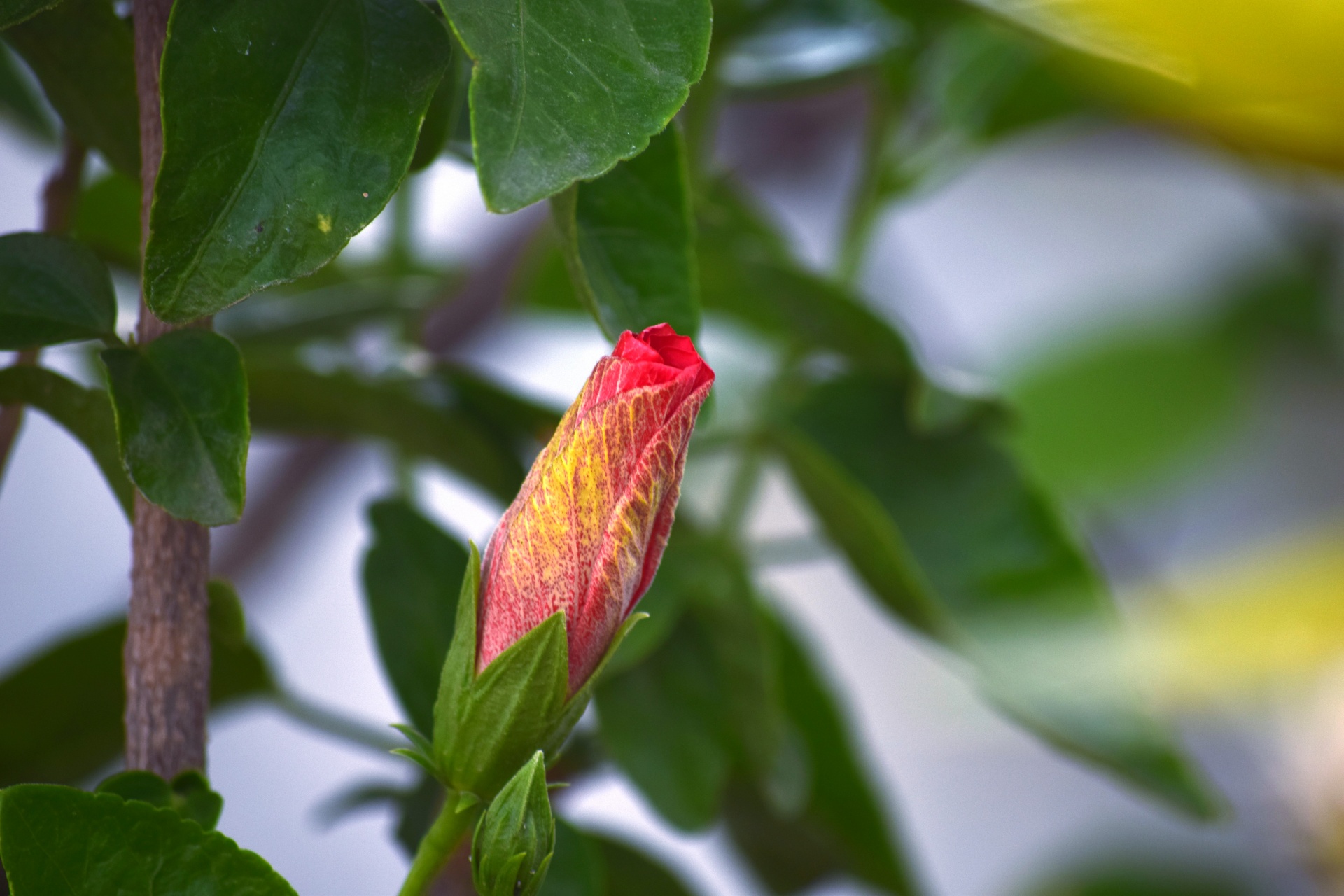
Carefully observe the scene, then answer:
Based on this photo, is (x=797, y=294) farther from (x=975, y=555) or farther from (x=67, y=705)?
(x=67, y=705)

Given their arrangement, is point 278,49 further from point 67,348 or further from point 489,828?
point 67,348

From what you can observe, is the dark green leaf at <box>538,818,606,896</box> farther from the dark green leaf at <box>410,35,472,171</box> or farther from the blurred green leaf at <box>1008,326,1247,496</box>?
the blurred green leaf at <box>1008,326,1247,496</box>

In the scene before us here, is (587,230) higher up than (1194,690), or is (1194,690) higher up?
(587,230)

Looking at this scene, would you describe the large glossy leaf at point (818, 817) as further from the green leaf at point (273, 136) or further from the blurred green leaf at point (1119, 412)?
the green leaf at point (273, 136)

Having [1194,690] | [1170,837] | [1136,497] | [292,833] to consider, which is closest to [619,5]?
[1194,690]

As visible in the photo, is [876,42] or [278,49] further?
[876,42]

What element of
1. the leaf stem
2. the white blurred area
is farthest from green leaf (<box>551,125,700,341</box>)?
the white blurred area
